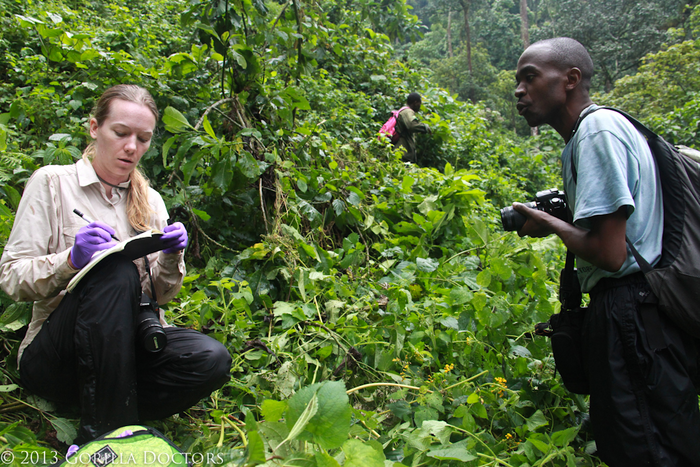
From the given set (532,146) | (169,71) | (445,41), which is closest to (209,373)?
(169,71)

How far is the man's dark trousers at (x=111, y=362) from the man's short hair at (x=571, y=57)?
61.3 inches

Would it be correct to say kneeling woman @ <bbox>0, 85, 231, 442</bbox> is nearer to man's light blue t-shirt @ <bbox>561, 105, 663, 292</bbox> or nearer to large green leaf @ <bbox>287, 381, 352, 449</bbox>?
large green leaf @ <bbox>287, 381, 352, 449</bbox>

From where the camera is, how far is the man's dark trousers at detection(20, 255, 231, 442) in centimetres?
136

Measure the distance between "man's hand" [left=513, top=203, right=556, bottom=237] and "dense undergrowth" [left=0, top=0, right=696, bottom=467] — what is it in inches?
20.2

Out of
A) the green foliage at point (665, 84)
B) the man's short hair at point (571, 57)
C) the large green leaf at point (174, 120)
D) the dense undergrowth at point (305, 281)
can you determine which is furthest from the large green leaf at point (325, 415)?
the green foliage at point (665, 84)

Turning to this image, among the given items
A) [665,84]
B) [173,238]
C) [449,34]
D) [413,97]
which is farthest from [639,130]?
[449,34]

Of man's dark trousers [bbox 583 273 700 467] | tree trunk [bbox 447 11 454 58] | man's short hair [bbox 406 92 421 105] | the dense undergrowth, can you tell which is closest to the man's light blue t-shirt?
man's dark trousers [bbox 583 273 700 467]

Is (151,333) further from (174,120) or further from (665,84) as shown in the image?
(665,84)

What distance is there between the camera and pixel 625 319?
127 cm

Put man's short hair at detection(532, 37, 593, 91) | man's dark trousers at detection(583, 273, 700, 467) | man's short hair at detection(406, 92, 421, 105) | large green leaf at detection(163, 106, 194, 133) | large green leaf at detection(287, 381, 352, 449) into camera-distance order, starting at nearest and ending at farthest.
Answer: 1. large green leaf at detection(287, 381, 352, 449)
2. man's dark trousers at detection(583, 273, 700, 467)
3. man's short hair at detection(532, 37, 593, 91)
4. large green leaf at detection(163, 106, 194, 133)
5. man's short hair at detection(406, 92, 421, 105)

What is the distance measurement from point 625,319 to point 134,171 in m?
1.82

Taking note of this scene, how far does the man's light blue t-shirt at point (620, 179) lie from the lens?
1217mm

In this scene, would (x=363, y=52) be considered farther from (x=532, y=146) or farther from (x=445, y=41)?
(x=445, y=41)

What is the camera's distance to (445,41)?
109ft
